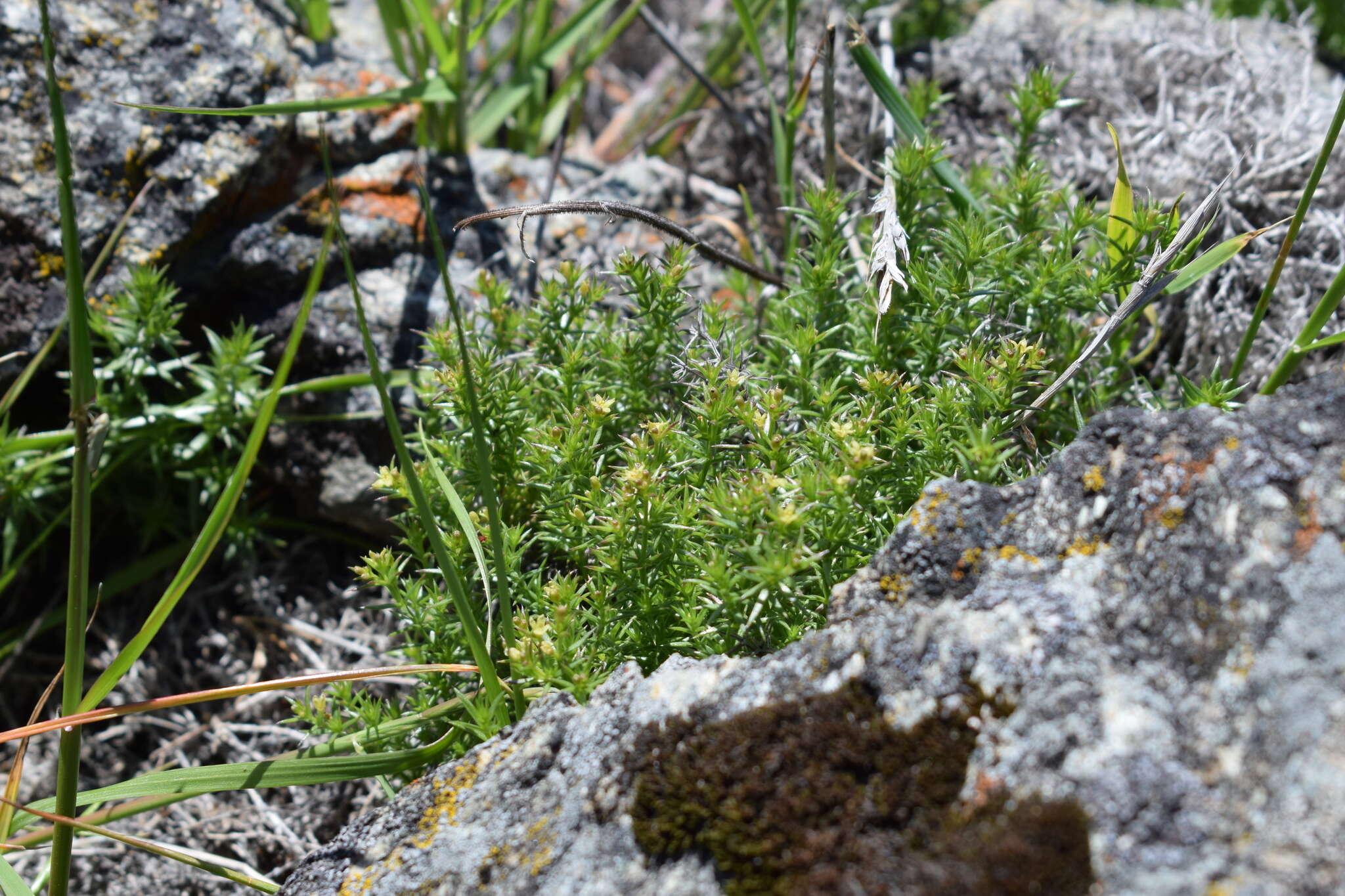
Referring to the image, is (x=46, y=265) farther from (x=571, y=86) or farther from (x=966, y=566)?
(x=966, y=566)

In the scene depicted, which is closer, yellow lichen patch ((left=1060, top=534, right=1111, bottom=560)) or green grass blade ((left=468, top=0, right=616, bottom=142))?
yellow lichen patch ((left=1060, top=534, right=1111, bottom=560))

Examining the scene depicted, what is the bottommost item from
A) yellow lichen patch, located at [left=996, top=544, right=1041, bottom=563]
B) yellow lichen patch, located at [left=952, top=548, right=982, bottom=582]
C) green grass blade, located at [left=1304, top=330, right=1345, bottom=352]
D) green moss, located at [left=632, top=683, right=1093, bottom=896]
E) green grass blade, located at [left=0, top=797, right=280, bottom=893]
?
green grass blade, located at [left=0, top=797, right=280, bottom=893]

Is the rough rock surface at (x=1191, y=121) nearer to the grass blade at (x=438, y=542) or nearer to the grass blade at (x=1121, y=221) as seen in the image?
the grass blade at (x=1121, y=221)

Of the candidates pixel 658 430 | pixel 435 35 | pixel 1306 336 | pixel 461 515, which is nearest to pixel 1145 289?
pixel 1306 336

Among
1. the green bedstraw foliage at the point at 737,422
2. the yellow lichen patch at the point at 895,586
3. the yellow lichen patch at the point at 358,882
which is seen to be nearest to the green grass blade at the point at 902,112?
the green bedstraw foliage at the point at 737,422

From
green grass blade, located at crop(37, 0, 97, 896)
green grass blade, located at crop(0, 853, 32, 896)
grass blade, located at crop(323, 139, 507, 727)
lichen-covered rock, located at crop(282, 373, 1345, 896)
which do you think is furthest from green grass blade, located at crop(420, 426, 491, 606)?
green grass blade, located at crop(0, 853, 32, 896)

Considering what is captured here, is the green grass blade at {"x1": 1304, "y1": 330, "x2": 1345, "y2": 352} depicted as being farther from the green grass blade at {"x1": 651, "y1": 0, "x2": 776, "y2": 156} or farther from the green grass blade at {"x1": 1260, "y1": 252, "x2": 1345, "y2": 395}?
the green grass blade at {"x1": 651, "y1": 0, "x2": 776, "y2": 156}

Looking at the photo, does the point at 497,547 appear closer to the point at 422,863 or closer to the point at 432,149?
the point at 422,863
